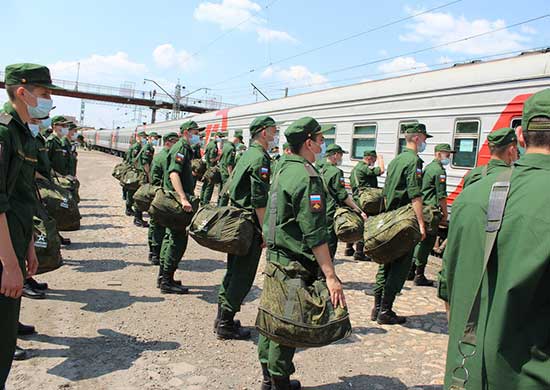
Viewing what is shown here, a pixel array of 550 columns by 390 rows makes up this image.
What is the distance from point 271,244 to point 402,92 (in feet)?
21.2

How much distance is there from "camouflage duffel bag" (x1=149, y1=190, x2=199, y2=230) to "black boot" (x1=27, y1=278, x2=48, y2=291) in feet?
5.11

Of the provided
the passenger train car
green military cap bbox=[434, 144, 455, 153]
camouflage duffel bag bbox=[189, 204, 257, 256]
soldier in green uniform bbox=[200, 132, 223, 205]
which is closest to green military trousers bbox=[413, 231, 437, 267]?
the passenger train car

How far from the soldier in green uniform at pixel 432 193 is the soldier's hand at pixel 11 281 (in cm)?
550

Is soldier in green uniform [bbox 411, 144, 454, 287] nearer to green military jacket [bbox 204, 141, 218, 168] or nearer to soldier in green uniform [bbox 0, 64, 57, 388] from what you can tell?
soldier in green uniform [bbox 0, 64, 57, 388]

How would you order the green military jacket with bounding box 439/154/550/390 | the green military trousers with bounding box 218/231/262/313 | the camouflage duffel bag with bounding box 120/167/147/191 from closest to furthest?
the green military jacket with bounding box 439/154/550/390 < the green military trousers with bounding box 218/231/262/313 < the camouflage duffel bag with bounding box 120/167/147/191

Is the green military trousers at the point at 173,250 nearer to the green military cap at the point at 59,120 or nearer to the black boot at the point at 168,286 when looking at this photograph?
the black boot at the point at 168,286

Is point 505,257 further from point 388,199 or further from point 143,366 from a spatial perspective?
point 388,199

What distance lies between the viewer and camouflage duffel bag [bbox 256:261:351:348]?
2.82 metres

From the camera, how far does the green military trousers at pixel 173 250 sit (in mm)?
5680

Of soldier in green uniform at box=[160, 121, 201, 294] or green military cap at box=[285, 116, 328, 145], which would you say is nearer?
green military cap at box=[285, 116, 328, 145]

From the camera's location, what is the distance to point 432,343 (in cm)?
463

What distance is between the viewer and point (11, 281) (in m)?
2.59

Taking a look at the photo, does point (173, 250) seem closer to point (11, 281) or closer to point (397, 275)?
point (397, 275)

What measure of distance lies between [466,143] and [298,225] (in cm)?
536
